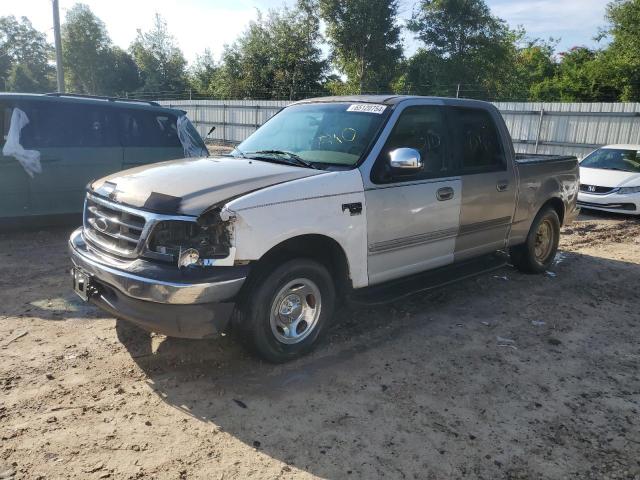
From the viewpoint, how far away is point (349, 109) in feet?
15.1

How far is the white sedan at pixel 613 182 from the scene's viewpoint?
10266 millimetres

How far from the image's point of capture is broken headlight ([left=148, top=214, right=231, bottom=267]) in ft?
10.6

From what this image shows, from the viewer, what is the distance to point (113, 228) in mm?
3639

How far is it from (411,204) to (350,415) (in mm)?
1879

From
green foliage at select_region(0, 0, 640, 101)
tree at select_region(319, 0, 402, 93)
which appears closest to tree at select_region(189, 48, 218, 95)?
Result: green foliage at select_region(0, 0, 640, 101)

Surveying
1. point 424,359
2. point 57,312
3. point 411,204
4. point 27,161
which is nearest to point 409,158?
point 411,204

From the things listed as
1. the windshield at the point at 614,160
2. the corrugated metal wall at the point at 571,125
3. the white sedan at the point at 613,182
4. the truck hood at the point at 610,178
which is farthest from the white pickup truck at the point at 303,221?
the corrugated metal wall at the point at 571,125

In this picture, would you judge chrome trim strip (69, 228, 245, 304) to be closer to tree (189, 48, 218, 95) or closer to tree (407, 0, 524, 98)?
tree (407, 0, 524, 98)

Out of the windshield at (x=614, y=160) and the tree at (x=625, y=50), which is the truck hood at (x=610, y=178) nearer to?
the windshield at (x=614, y=160)

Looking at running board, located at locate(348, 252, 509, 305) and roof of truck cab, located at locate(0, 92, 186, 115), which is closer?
running board, located at locate(348, 252, 509, 305)

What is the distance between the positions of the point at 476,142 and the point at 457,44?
30120mm

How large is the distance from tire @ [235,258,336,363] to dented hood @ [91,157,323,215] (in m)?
0.62

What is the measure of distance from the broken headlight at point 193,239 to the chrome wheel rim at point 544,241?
4630 millimetres

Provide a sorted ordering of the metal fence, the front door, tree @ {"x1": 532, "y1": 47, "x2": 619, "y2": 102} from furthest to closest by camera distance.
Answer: tree @ {"x1": 532, "y1": 47, "x2": 619, "y2": 102} < the metal fence < the front door
